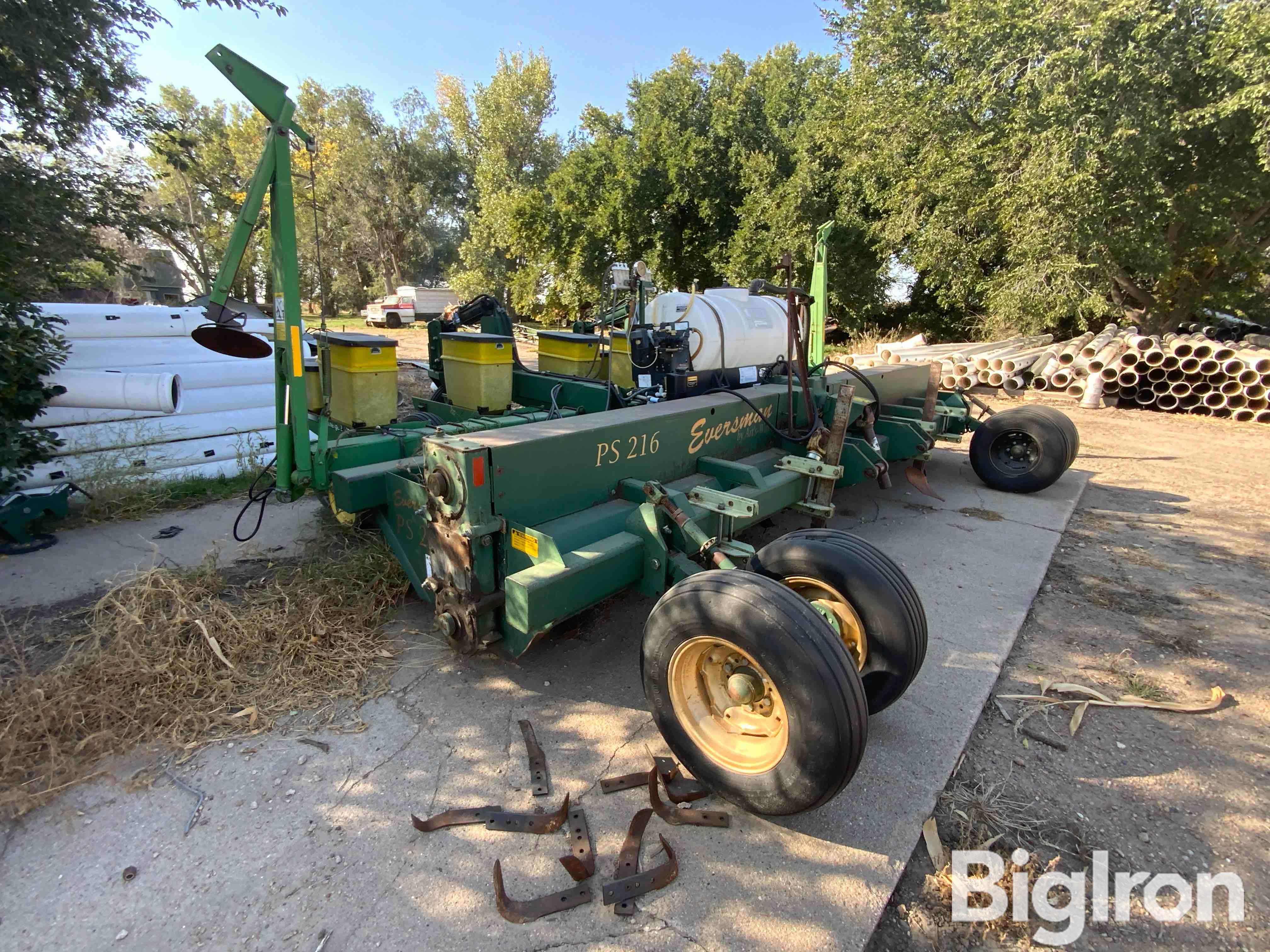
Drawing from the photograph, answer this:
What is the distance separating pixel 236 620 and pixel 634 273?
141 inches

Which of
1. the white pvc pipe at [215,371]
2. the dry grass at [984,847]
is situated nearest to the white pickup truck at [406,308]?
the white pvc pipe at [215,371]

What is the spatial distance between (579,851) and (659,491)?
5.10 feet

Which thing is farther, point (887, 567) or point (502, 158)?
point (502, 158)

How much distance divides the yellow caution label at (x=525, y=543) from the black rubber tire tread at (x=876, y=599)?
3.47ft

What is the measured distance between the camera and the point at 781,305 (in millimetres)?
6211

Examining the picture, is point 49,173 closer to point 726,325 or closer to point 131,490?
point 131,490

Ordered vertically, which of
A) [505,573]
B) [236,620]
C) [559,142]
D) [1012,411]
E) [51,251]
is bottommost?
[236,620]

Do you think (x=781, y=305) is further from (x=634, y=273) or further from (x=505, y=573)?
(x=505, y=573)

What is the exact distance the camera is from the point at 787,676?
2.08 metres

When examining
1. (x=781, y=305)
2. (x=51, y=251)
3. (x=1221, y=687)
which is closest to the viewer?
(x=1221, y=687)

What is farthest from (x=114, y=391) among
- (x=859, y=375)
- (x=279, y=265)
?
(x=859, y=375)

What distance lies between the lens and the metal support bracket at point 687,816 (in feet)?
7.63

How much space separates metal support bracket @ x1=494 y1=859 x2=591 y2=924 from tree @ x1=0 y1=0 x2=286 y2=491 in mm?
5096

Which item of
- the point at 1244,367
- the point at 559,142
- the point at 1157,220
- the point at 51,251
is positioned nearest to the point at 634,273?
the point at 51,251
